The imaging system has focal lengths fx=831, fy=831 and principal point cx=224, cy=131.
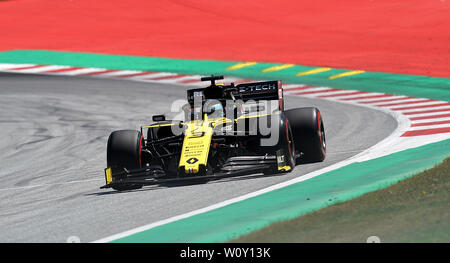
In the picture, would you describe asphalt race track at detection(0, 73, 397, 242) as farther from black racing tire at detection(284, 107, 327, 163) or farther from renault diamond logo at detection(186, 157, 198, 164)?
renault diamond logo at detection(186, 157, 198, 164)

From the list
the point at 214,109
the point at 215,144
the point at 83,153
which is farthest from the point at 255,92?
the point at 83,153

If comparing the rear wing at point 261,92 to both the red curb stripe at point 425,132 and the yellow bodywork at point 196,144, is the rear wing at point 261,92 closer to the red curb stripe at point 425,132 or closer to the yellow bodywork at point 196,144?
the yellow bodywork at point 196,144

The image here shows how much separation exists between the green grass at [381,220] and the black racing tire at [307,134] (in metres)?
2.70

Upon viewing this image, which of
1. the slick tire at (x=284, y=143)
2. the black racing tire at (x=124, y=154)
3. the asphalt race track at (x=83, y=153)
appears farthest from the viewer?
the black racing tire at (x=124, y=154)

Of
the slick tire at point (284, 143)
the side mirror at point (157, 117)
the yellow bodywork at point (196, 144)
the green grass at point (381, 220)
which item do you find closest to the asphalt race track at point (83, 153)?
A: the slick tire at point (284, 143)

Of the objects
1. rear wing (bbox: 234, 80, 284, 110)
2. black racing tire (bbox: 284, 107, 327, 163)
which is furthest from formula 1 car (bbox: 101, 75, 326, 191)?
rear wing (bbox: 234, 80, 284, 110)

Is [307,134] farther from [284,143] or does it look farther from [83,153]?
[83,153]

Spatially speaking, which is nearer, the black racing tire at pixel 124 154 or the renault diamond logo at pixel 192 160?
the renault diamond logo at pixel 192 160

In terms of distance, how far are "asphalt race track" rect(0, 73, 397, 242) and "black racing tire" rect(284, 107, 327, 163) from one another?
179 millimetres

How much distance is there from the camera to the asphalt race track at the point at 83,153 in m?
9.21

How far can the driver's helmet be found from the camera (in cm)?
1181

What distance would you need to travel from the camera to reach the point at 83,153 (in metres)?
14.9
